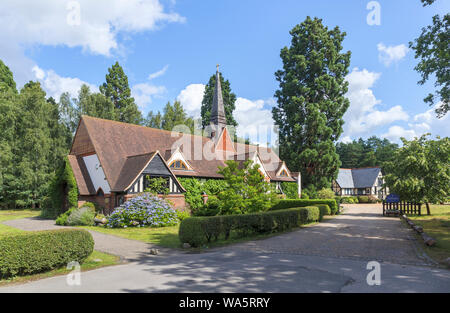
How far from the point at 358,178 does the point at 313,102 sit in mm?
31593

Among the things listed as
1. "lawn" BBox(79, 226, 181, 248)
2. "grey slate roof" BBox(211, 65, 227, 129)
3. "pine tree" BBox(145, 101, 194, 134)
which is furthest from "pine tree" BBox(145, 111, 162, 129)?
"lawn" BBox(79, 226, 181, 248)

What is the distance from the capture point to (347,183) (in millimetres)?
63562

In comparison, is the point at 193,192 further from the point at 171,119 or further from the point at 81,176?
the point at 171,119

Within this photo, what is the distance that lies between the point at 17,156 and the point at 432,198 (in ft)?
151

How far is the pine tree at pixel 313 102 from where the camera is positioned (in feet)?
127

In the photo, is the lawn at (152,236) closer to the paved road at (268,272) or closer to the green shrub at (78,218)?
the paved road at (268,272)

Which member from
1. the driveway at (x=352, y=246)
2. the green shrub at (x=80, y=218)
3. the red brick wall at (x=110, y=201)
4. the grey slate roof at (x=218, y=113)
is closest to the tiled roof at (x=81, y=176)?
the red brick wall at (x=110, y=201)

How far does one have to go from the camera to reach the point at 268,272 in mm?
7789

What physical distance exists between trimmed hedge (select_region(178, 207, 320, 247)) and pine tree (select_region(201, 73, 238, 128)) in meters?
36.3

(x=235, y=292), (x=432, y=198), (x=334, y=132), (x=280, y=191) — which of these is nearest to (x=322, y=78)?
(x=334, y=132)

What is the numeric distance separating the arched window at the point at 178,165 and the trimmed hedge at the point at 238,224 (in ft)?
37.7

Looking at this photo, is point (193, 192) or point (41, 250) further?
point (193, 192)

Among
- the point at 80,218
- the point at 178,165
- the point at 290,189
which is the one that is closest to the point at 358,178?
the point at 290,189

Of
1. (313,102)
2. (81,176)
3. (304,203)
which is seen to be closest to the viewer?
(81,176)
